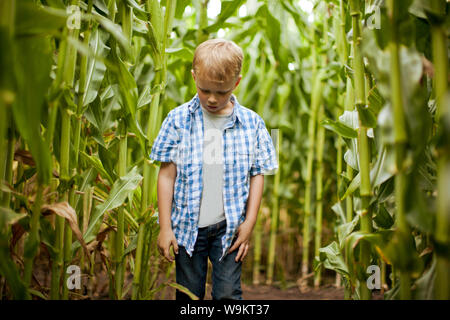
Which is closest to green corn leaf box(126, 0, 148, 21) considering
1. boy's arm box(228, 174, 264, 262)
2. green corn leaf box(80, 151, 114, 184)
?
→ green corn leaf box(80, 151, 114, 184)

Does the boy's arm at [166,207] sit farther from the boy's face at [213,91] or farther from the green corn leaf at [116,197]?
the boy's face at [213,91]

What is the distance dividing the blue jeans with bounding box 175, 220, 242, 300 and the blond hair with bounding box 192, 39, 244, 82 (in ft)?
1.40

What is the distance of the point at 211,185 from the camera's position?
1.23 m

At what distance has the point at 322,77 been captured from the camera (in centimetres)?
238

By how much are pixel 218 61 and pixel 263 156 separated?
319 mm

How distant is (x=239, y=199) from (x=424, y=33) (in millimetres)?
674

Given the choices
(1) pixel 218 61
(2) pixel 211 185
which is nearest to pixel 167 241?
(2) pixel 211 185

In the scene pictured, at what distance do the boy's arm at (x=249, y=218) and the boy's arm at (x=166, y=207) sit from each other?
0.18m

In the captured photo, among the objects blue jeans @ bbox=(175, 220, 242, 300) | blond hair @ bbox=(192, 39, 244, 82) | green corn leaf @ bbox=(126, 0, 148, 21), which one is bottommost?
blue jeans @ bbox=(175, 220, 242, 300)

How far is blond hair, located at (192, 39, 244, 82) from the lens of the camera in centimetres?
111

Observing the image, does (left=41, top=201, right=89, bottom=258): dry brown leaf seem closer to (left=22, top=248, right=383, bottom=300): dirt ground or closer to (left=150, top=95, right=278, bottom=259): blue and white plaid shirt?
(left=150, top=95, right=278, bottom=259): blue and white plaid shirt

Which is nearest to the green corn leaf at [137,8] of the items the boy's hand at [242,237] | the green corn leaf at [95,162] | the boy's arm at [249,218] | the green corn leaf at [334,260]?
the green corn leaf at [95,162]
